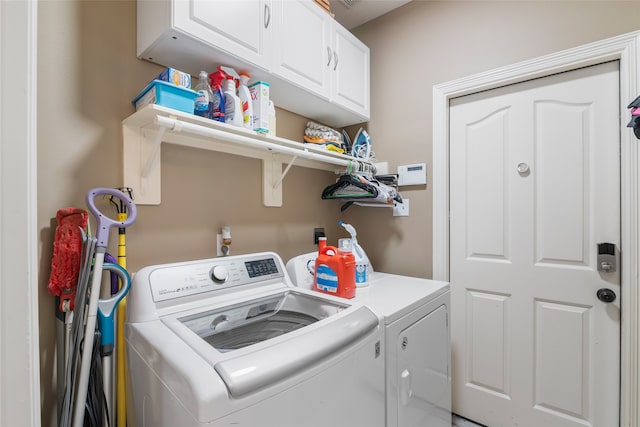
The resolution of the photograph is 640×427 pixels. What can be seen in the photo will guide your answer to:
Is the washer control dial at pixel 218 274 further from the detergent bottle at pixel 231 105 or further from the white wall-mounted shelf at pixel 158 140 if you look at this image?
the detergent bottle at pixel 231 105

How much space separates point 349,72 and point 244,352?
179 centimetres

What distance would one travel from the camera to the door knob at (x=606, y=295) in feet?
5.01

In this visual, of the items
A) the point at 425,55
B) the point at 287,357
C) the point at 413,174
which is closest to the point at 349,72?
the point at 425,55

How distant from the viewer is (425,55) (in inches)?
81.4

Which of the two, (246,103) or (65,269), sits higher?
(246,103)

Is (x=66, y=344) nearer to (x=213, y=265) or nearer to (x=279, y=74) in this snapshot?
(x=213, y=265)

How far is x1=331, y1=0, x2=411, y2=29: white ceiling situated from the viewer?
2.11m

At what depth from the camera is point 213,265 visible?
51.0 inches

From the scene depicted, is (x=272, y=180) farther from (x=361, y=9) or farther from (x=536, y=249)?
(x=536, y=249)

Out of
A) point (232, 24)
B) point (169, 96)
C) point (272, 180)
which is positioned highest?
point (232, 24)

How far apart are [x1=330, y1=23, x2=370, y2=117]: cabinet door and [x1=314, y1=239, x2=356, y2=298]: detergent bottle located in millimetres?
985

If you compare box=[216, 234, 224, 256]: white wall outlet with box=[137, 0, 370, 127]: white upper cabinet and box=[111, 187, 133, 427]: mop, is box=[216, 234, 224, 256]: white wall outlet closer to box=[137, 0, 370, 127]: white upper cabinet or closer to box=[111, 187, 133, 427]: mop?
box=[111, 187, 133, 427]: mop

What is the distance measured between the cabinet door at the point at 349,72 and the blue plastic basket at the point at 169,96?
3.03 ft

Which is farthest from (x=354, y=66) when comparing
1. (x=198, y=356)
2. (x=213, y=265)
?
(x=198, y=356)
